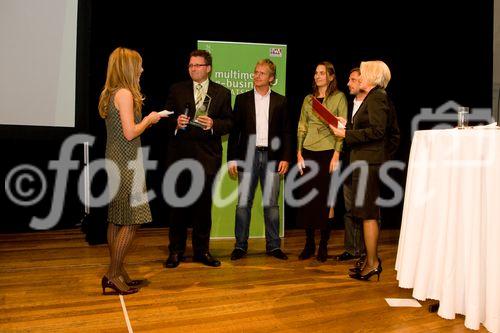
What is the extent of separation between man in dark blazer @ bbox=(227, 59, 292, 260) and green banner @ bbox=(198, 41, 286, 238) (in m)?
0.68

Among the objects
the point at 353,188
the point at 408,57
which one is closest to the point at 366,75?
the point at 353,188

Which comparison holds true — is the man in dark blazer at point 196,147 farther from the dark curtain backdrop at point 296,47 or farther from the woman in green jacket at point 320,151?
the dark curtain backdrop at point 296,47

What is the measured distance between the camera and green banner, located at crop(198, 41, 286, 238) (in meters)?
4.59

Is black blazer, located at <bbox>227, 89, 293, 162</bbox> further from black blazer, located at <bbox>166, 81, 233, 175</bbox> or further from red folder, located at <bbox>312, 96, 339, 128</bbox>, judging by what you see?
red folder, located at <bbox>312, 96, 339, 128</bbox>

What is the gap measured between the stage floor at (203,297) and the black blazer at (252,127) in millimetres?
885

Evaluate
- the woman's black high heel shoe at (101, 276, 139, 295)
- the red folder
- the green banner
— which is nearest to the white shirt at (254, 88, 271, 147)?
the green banner

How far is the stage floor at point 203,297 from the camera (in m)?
2.42

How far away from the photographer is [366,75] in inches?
121

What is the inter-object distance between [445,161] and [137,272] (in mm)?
2264

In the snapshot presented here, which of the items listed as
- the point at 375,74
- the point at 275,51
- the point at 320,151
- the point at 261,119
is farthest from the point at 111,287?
the point at 275,51

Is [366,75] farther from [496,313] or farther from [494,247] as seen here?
[496,313]

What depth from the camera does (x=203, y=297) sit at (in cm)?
286

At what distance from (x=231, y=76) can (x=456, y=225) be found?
281 centimetres

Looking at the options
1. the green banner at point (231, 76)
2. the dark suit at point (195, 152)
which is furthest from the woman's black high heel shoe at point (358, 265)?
the green banner at point (231, 76)
